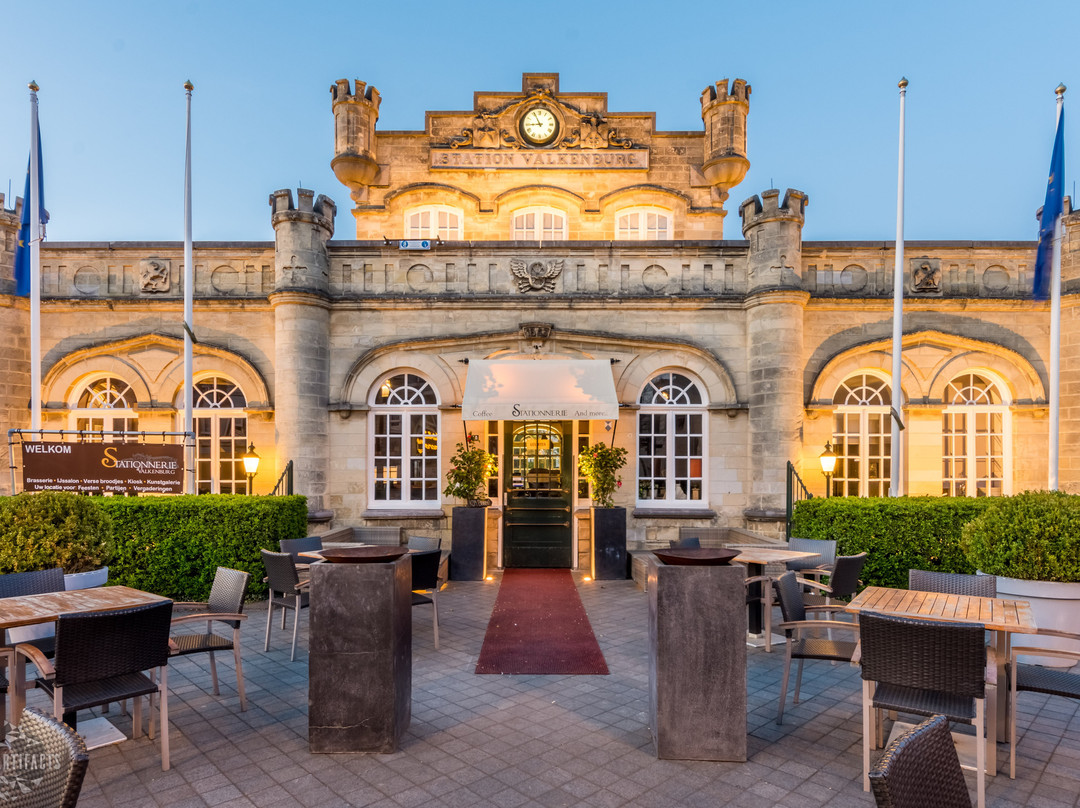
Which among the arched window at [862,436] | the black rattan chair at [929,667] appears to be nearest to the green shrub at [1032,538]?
the black rattan chair at [929,667]

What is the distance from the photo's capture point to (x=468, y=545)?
10266 millimetres

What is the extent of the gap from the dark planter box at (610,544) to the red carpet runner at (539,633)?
26.2 inches

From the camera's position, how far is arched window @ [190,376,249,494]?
1195cm

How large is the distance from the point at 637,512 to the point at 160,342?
9812 mm

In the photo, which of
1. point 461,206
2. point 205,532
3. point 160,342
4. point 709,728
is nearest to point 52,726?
point 709,728

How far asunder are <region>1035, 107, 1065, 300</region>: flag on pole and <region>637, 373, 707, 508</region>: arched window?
6.23m

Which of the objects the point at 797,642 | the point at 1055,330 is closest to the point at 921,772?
the point at 797,642

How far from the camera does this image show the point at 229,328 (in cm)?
1188

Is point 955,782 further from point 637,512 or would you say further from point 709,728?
point 637,512

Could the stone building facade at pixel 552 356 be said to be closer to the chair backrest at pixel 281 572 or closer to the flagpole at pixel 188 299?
the flagpole at pixel 188 299

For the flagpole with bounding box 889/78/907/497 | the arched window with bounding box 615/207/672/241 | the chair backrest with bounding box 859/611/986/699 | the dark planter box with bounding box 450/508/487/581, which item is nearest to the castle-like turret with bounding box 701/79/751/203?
the arched window with bounding box 615/207/672/241

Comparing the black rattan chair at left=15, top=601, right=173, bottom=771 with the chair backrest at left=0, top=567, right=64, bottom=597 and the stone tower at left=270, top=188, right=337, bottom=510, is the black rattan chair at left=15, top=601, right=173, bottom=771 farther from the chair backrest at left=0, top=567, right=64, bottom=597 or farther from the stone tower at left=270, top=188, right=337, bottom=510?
the stone tower at left=270, top=188, right=337, bottom=510

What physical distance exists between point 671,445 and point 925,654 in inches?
314

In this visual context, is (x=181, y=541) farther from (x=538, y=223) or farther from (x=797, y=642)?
(x=538, y=223)
